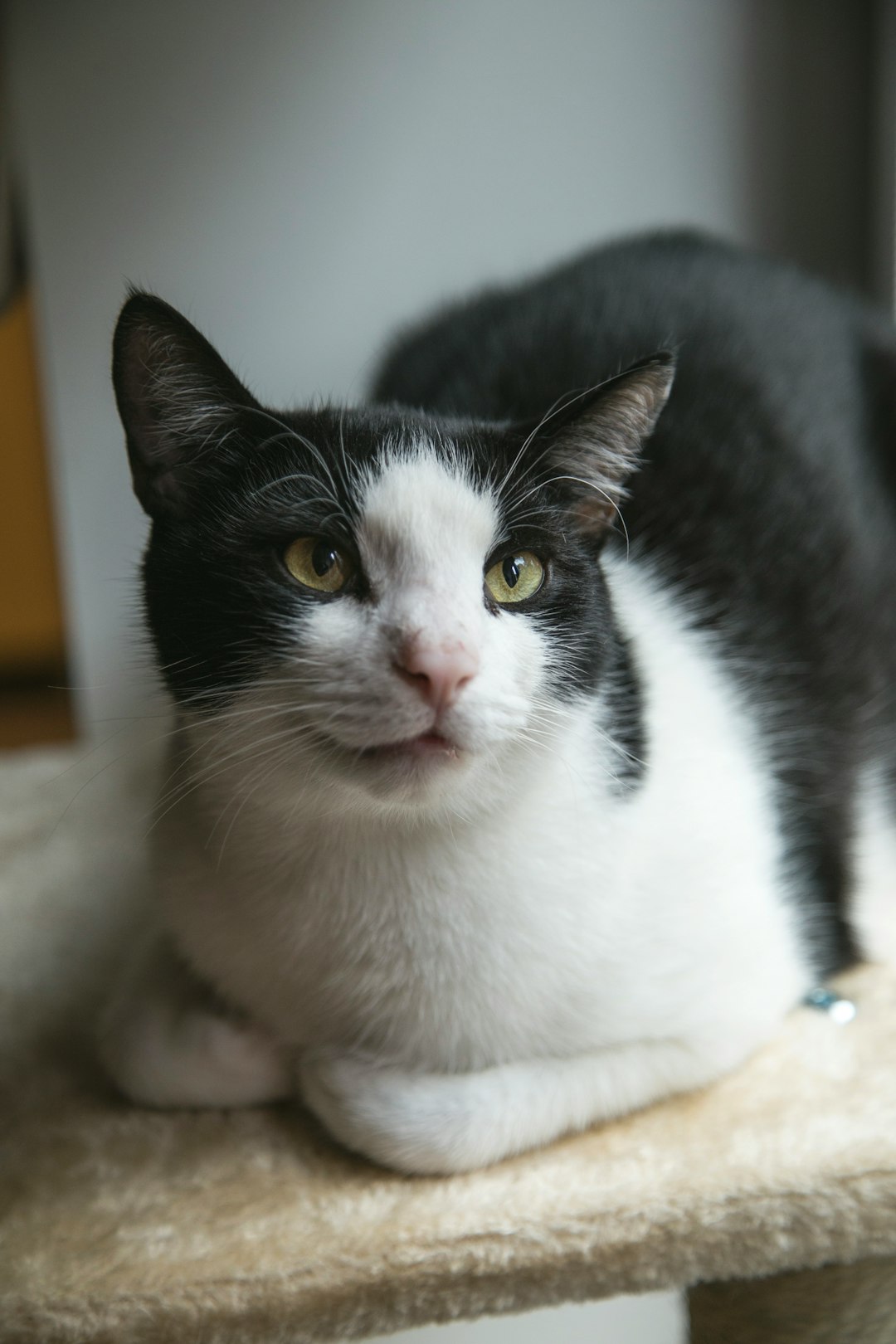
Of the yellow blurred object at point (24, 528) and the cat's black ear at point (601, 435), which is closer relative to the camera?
the cat's black ear at point (601, 435)

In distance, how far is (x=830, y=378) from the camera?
4.18 ft

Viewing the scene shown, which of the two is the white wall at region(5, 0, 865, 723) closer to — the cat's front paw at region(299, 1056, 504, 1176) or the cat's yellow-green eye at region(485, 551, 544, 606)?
the cat's yellow-green eye at region(485, 551, 544, 606)

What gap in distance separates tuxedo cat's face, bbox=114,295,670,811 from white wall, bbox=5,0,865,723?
124 centimetres

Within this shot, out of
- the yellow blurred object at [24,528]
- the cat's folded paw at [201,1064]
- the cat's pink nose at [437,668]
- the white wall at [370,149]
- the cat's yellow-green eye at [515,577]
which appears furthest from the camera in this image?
the yellow blurred object at [24,528]

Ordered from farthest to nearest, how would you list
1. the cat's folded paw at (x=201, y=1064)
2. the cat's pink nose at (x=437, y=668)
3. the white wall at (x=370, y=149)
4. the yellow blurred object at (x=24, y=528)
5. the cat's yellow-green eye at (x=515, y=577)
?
the yellow blurred object at (x=24, y=528) → the white wall at (x=370, y=149) → the cat's folded paw at (x=201, y=1064) → the cat's yellow-green eye at (x=515, y=577) → the cat's pink nose at (x=437, y=668)

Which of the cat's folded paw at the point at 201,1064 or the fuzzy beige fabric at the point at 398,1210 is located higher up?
the cat's folded paw at the point at 201,1064

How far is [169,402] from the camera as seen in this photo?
29.0 inches

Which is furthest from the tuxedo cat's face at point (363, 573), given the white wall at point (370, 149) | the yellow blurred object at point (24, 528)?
the yellow blurred object at point (24, 528)

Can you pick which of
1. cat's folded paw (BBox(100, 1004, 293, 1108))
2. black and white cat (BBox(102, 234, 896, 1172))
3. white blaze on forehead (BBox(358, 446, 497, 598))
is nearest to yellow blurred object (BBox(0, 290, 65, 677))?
black and white cat (BBox(102, 234, 896, 1172))

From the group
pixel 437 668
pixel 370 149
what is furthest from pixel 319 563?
pixel 370 149

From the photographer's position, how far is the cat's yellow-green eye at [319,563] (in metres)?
0.71

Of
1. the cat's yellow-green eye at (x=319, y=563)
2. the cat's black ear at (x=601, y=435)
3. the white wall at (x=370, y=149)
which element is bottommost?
the cat's yellow-green eye at (x=319, y=563)

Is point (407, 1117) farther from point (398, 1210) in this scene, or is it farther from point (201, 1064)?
point (201, 1064)

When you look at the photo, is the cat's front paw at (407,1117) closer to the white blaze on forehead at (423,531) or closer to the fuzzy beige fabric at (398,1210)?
the fuzzy beige fabric at (398,1210)
